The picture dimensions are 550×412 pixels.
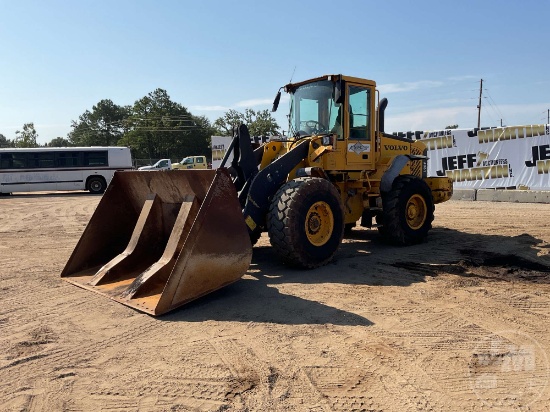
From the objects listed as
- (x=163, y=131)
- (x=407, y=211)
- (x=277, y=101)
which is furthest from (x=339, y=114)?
(x=163, y=131)

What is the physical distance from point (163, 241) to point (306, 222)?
194 centimetres

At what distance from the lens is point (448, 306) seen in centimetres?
454

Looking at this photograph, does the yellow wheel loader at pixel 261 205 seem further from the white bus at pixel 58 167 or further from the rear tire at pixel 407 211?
the white bus at pixel 58 167

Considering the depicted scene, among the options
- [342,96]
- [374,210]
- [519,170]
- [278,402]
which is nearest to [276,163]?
[342,96]

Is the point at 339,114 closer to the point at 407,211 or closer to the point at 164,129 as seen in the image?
the point at 407,211

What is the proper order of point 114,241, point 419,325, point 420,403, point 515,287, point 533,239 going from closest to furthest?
point 420,403 → point 419,325 → point 515,287 → point 114,241 → point 533,239

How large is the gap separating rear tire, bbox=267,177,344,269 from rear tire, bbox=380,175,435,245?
1.61 m

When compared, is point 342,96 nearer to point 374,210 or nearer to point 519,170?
point 374,210

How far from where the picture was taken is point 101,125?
8325 centimetres

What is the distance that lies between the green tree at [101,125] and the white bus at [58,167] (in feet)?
188

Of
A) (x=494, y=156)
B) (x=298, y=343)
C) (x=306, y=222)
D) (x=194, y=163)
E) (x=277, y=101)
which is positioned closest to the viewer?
(x=298, y=343)

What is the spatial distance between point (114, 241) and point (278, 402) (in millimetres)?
3942

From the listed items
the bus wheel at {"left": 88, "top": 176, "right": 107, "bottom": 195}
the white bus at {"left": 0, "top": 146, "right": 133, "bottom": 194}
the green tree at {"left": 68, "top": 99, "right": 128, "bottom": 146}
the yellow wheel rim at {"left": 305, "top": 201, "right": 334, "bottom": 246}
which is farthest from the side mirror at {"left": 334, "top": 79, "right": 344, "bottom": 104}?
the green tree at {"left": 68, "top": 99, "right": 128, "bottom": 146}

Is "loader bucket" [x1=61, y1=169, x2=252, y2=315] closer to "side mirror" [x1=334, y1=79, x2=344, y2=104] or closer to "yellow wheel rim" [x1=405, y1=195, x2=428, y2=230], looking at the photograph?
"side mirror" [x1=334, y1=79, x2=344, y2=104]
